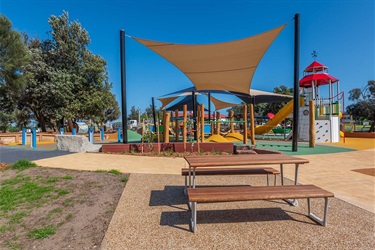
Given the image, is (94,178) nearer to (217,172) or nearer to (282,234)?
(217,172)

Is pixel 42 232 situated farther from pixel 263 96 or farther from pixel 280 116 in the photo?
pixel 263 96

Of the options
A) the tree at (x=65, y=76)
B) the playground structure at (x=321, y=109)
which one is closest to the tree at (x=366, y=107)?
the playground structure at (x=321, y=109)

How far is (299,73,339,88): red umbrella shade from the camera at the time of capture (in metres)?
16.2

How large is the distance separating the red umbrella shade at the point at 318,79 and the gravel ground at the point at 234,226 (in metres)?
15.3

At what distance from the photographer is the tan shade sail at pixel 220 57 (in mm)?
8773

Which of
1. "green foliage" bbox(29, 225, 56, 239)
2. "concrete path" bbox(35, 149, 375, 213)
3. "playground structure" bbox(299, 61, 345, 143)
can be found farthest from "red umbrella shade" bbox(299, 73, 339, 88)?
"green foliage" bbox(29, 225, 56, 239)

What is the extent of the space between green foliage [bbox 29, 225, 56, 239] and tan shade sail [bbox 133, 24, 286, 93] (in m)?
7.74

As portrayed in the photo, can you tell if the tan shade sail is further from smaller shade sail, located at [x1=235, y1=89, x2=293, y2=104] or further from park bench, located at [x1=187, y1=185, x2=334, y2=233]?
park bench, located at [x1=187, y1=185, x2=334, y2=233]

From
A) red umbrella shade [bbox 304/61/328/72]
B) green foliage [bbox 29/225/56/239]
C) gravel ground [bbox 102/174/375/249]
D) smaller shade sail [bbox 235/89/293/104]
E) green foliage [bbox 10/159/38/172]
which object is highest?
red umbrella shade [bbox 304/61/328/72]

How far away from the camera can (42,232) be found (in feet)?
8.90

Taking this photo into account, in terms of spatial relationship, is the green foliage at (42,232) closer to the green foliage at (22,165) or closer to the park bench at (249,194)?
the park bench at (249,194)

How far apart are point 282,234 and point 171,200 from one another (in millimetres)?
1772

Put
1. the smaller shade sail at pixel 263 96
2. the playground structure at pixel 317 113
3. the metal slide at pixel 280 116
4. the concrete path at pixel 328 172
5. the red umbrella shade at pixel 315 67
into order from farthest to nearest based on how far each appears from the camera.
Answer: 1. the red umbrella shade at pixel 315 67
2. the metal slide at pixel 280 116
3. the smaller shade sail at pixel 263 96
4. the playground structure at pixel 317 113
5. the concrete path at pixel 328 172

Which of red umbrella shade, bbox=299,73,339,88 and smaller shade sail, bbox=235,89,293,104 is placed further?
smaller shade sail, bbox=235,89,293,104
